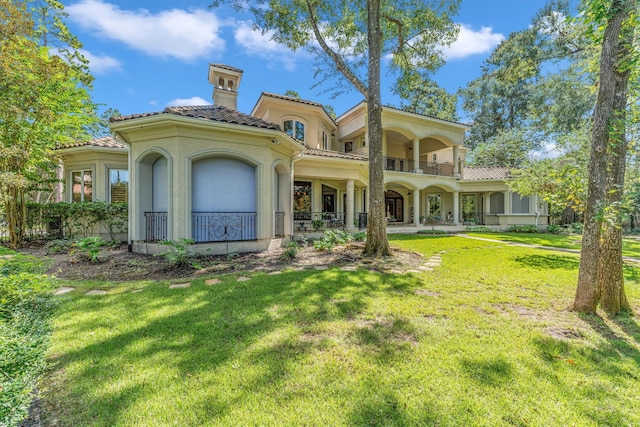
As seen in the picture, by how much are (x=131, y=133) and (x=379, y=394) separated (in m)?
9.90

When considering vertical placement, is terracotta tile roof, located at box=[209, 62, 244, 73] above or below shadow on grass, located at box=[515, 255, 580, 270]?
above

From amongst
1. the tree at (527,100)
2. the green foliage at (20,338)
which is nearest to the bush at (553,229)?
the tree at (527,100)

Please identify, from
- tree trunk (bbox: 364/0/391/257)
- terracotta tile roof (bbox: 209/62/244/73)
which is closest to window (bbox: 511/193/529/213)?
tree trunk (bbox: 364/0/391/257)

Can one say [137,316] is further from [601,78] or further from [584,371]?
[601,78]

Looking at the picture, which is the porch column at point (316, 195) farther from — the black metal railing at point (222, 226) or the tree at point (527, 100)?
the tree at point (527, 100)

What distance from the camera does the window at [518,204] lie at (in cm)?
2002

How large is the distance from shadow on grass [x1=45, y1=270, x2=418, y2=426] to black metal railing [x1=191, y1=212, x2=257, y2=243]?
348 cm

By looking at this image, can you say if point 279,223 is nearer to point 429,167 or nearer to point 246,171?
point 246,171

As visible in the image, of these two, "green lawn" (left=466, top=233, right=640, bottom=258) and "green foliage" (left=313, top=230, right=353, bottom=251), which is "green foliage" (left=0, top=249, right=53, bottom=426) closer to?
"green foliage" (left=313, top=230, right=353, bottom=251)

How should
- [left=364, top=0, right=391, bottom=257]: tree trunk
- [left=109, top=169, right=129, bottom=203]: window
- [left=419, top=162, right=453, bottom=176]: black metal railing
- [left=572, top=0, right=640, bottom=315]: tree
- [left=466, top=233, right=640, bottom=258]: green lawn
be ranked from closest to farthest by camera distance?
[left=572, top=0, right=640, bottom=315]: tree
[left=364, top=0, right=391, bottom=257]: tree trunk
[left=466, top=233, right=640, bottom=258]: green lawn
[left=109, top=169, right=129, bottom=203]: window
[left=419, top=162, right=453, bottom=176]: black metal railing

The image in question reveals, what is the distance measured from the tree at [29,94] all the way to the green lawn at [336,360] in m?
5.10

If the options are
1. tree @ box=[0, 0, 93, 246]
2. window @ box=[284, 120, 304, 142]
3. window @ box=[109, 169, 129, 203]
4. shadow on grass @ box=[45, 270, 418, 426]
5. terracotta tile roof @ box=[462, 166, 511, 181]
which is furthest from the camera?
terracotta tile roof @ box=[462, 166, 511, 181]

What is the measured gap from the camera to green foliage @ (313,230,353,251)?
9.30 meters

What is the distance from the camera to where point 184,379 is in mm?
2553
